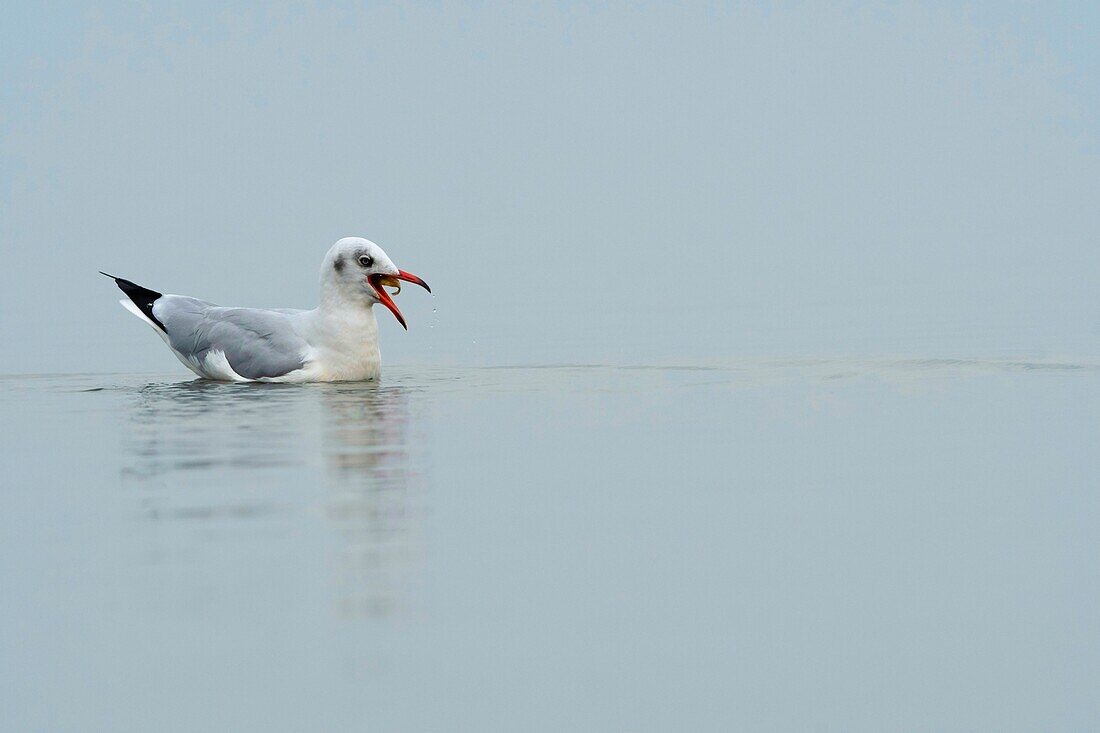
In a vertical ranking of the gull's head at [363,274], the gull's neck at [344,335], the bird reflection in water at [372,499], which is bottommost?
the bird reflection in water at [372,499]

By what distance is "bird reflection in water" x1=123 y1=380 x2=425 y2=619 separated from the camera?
5.72 meters

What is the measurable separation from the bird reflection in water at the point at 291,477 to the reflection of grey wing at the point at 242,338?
812mm

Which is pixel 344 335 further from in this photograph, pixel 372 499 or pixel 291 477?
pixel 372 499

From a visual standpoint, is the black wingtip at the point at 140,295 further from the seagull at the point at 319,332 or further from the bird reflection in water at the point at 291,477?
the bird reflection in water at the point at 291,477

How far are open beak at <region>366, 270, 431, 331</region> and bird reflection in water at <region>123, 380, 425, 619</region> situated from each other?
1254 mm

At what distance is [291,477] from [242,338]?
5366mm

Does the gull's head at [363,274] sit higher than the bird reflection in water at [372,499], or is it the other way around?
the gull's head at [363,274]

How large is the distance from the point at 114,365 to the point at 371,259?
11.8ft

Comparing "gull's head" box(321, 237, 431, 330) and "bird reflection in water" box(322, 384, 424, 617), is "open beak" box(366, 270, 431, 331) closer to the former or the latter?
"gull's head" box(321, 237, 431, 330)

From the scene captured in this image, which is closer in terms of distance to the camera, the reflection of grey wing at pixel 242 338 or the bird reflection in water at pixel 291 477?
the bird reflection in water at pixel 291 477

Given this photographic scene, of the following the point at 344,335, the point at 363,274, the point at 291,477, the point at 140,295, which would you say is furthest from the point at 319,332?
the point at 291,477

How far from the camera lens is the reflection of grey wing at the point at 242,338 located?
12.4 meters

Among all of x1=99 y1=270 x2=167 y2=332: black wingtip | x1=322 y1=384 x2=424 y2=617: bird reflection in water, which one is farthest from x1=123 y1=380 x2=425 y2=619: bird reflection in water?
x1=99 y1=270 x2=167 y2=332: black wingtip

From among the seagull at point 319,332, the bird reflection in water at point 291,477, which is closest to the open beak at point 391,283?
the seagull at point 319,332
